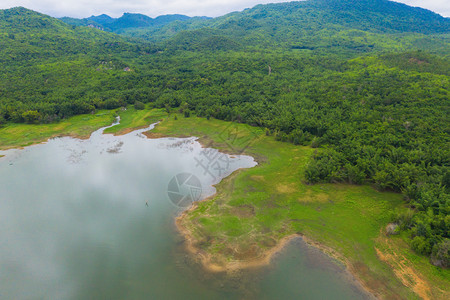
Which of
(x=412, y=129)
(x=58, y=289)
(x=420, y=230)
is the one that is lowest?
(x=58, y=289)

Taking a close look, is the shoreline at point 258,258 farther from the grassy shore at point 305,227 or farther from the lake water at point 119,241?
the lake water at point 119,241

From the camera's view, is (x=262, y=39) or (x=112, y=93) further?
(x=262, y=39)

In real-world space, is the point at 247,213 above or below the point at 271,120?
below

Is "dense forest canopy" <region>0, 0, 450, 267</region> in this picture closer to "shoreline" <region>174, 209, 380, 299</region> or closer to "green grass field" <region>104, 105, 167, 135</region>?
"green grass field" <region>104, 105, 167, 135</region>

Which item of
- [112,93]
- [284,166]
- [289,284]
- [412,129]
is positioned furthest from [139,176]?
[112,93]

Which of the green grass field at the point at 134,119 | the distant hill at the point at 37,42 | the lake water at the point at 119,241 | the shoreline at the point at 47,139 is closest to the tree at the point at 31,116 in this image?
the shoreline at the point at 47,139

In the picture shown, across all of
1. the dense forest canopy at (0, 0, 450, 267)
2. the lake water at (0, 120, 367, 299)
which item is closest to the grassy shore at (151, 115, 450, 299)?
the lake water at (0, 120, 367, 299)

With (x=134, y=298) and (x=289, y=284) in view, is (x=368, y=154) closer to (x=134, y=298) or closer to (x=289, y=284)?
(x=289, y=284)

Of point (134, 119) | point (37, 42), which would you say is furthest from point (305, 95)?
point (37, 42)
